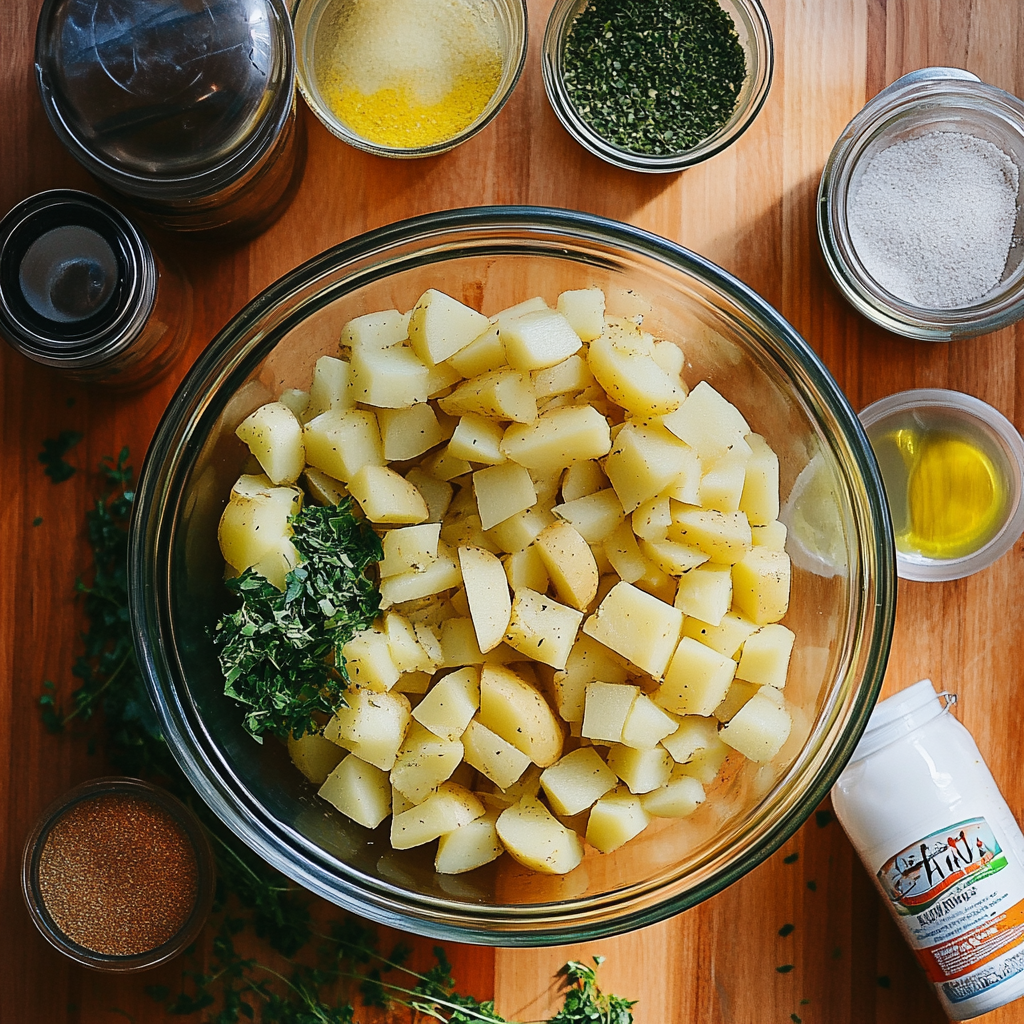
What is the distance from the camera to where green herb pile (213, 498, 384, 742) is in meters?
1.22

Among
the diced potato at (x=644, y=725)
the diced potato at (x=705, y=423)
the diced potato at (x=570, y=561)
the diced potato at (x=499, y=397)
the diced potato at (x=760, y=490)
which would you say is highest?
the diced potato at (x=499, y=397)

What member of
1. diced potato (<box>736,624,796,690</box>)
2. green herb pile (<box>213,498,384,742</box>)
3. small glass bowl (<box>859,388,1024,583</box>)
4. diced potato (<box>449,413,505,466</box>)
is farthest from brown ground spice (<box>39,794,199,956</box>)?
small glass bowl (<box>859,388,1024,583</box>)

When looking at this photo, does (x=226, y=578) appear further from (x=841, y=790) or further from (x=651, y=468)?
(x=841, y=790)

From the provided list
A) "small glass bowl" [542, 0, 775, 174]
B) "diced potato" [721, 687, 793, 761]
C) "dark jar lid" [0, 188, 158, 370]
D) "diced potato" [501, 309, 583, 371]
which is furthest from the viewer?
"small glass bowl" [542, 0, 775, 174]

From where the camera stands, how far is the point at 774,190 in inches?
64.1

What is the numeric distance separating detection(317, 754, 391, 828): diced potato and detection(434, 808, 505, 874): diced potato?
3.5 inches

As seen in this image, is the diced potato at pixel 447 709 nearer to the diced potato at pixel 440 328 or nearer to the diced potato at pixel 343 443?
the diced potato at pixel 343 443

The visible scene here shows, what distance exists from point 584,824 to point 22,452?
3.33 feet

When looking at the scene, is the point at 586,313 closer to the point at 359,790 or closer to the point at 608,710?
the point at 608,710

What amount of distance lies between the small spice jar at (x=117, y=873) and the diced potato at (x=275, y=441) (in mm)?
593

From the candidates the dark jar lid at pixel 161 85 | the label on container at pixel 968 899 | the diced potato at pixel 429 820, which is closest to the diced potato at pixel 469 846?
the diced potato at pixel 429 820

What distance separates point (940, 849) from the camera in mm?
1482

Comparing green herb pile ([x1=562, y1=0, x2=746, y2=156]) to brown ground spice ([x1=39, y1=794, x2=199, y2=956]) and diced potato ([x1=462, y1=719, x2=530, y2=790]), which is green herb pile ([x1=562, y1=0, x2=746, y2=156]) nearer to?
diced potato ([x1=462, y1=719, x2=530, y2=790])

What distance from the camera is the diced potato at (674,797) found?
130 centimetres
